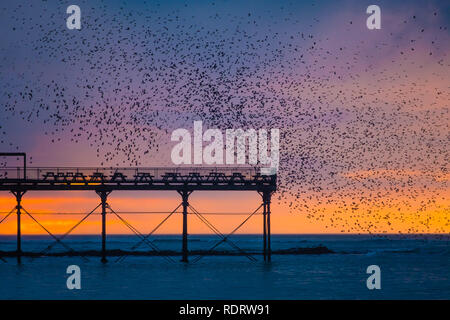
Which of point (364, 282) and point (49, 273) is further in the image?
point (49, 273)

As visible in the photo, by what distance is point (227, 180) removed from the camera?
50.0 meters
